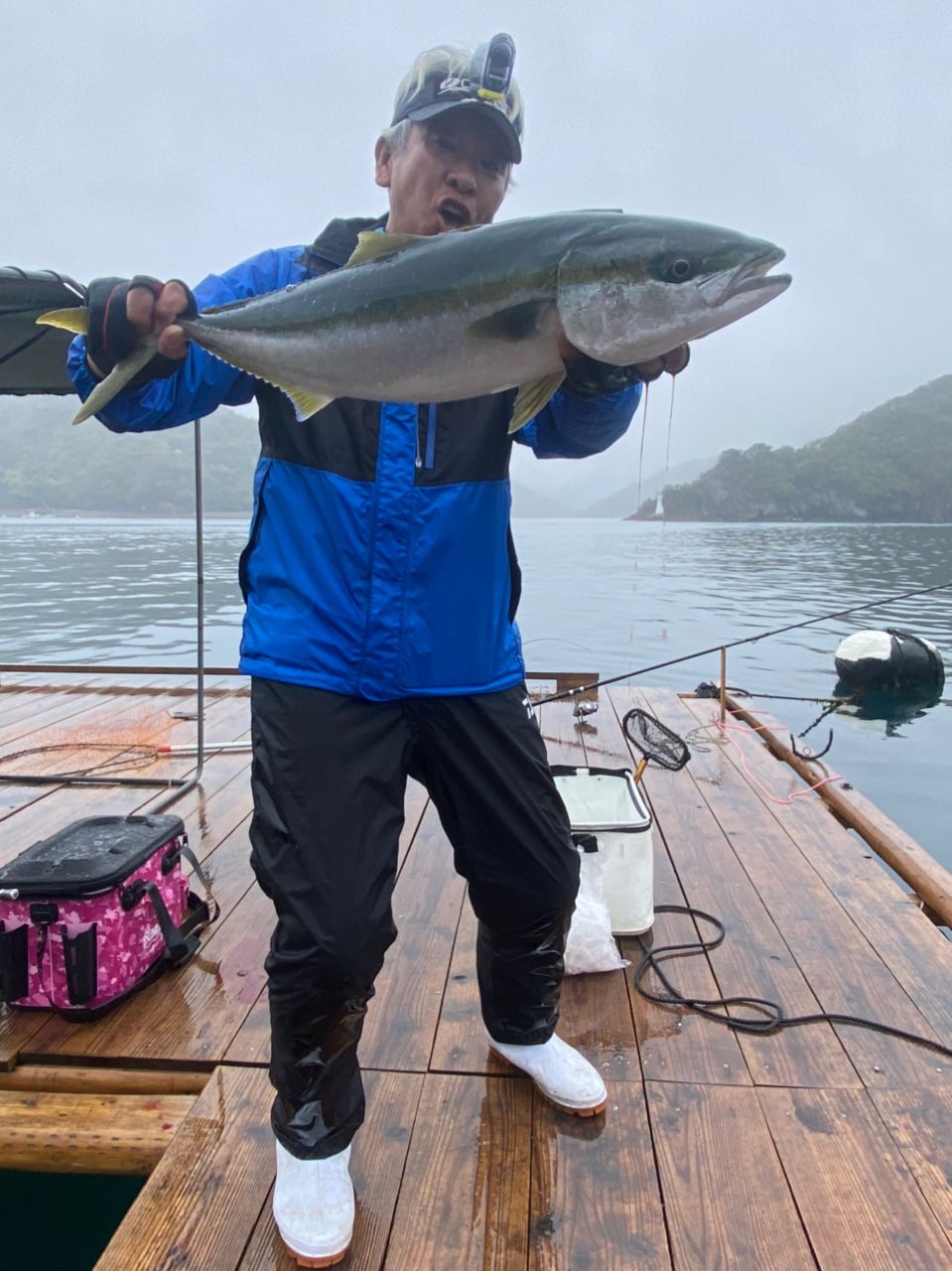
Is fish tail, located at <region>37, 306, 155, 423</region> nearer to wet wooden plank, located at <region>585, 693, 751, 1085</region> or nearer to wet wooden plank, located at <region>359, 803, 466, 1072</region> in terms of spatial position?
wet wooden plank, located at <region>359, 803, 466, 1072</region>

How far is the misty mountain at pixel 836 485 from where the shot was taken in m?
98.4

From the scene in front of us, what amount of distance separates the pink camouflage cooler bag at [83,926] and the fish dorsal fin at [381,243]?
224 centimetres

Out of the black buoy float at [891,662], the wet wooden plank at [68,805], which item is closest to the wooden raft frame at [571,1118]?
the wet wooden plank at [68,805]

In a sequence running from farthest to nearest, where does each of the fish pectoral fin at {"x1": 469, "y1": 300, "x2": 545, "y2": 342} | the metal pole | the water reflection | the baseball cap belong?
the water reflection < the metal pole < the baseball cap < the fish pectoral fin at {"x1": 469, "y1": 300, "x2": 545, "y2": 342}

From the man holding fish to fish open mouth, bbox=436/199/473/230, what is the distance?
0.01 m

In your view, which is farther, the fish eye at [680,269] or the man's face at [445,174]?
the man's face at [445,174]

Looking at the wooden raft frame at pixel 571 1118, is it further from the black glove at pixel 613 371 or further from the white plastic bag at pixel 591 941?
the black glove at pixel 613 371

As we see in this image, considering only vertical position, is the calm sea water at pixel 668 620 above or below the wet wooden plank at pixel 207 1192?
below

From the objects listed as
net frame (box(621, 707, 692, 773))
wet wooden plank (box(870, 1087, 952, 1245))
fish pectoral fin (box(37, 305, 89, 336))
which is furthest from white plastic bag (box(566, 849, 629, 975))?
fish pectoral fin (box(37, 305, 89, 336))

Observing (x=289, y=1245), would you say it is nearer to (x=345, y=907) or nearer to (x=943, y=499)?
(x=345, y=907)

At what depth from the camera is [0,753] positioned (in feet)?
19.6

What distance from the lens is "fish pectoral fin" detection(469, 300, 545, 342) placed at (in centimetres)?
181

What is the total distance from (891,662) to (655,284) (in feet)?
47.0

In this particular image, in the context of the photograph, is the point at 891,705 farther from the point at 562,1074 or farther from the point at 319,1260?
the point at 319,1260
